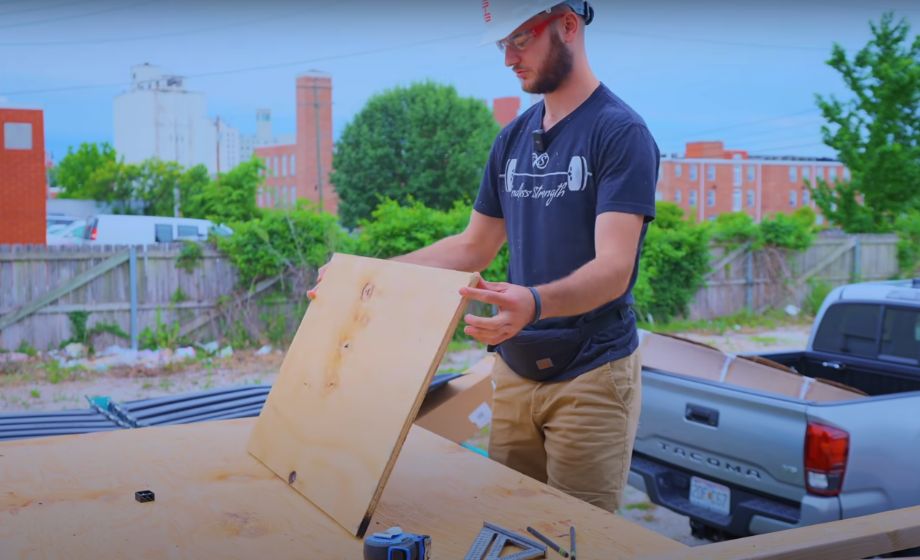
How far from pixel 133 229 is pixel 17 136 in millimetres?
3883

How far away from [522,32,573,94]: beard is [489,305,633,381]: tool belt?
0.63 metres

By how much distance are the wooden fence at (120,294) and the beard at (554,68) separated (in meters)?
11.2

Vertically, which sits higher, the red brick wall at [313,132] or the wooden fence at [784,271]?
the red brick wall at [313,132]

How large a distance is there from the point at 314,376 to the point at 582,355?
0.71 m

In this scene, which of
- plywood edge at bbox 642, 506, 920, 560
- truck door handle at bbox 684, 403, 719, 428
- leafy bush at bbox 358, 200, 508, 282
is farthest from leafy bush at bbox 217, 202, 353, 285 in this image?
plywood edge at bbox 642, 506, 920, 560

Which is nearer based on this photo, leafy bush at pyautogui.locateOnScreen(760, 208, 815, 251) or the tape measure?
the tape measure

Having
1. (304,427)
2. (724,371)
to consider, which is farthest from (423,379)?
(724,371)

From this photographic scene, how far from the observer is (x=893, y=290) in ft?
16.7

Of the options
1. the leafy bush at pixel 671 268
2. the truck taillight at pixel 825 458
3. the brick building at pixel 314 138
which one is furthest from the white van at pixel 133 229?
the brick building at pixel 314 138

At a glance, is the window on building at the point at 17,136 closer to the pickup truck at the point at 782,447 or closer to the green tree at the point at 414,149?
the pickup truck at the point at 782,447

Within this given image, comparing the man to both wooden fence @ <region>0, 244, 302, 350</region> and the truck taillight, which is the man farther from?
wooden fence @ <region>0, 244, 302, 350</region>

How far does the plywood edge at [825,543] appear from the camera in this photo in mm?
1398

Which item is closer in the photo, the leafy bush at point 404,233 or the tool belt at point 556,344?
the tool belt at point 556,344

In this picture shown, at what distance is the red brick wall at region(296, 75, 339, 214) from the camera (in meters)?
58.6
